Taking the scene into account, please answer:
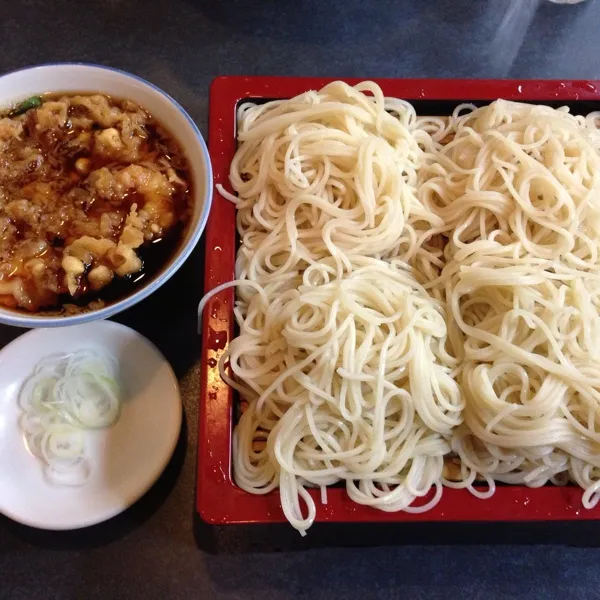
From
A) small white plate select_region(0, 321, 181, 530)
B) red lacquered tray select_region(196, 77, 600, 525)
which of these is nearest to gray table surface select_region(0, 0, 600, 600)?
small white plate select_region(0, 321, 181, 530)

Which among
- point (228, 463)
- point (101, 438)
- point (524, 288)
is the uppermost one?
point (524, 288)

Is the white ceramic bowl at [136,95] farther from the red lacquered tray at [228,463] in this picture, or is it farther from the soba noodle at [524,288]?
the soba noodle at [524,288]

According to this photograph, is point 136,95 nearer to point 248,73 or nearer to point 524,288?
point 248,73

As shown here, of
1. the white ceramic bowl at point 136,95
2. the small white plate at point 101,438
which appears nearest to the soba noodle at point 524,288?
the white ceramic bowl at point 136,95

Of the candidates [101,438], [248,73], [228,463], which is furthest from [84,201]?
[248,73]

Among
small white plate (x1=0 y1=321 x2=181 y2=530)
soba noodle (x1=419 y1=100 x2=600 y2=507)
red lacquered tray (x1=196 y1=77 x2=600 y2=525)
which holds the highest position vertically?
soba noodle (x1=419 y1=100 x2=600 y2=507)

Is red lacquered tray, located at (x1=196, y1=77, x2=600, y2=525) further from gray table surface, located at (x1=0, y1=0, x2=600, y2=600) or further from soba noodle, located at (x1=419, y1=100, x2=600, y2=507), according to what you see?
gray table surface, located at (x1=0, y1=0, x2=600, y2=600)

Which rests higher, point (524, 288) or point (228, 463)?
point (524, 288)
